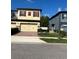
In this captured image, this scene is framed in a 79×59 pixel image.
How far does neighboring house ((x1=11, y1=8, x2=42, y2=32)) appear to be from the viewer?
54156 mm

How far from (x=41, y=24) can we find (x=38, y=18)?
167 centimetres

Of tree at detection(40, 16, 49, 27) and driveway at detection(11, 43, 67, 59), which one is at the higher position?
tree at detection(40, 16, 49, 27)

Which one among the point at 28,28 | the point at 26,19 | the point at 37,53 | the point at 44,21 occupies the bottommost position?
the point at 37,53

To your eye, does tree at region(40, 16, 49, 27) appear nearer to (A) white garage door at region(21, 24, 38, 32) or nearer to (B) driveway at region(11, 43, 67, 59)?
(A) white garage door at region(21, 24, 38, 32)

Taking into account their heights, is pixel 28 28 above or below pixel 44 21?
below

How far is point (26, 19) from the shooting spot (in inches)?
2222

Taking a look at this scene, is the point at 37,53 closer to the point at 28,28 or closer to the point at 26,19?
the point at 28,28

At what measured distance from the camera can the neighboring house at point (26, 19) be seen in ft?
178

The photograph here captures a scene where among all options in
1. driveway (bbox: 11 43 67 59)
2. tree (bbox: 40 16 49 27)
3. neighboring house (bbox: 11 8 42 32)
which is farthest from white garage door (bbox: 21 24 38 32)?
driveway (bbox: 11 43 67 59)

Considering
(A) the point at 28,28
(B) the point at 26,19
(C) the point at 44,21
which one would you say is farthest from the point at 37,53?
(C) the point at 44,21
